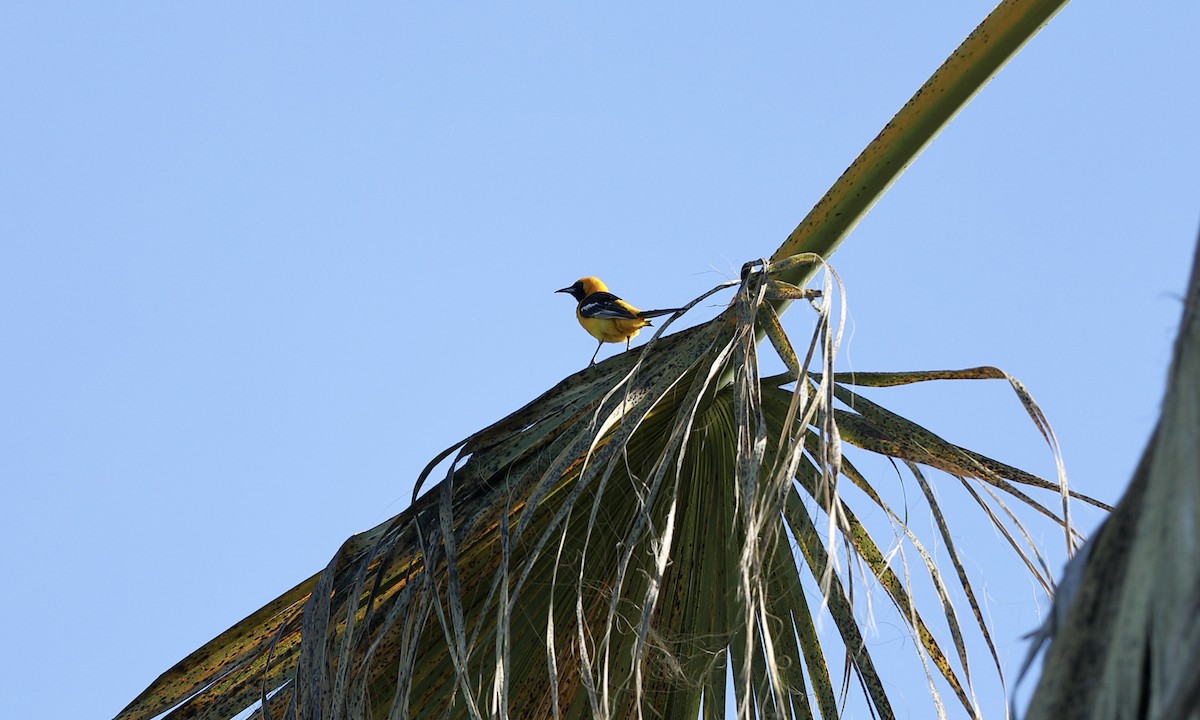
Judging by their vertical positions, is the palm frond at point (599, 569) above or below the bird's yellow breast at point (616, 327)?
below

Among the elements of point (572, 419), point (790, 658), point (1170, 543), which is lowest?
point (1170, 543)

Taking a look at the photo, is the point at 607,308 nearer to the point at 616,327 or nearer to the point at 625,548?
the point at 616,327

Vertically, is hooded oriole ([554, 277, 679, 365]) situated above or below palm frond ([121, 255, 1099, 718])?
above

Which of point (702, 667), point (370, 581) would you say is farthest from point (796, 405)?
point (370, 581)

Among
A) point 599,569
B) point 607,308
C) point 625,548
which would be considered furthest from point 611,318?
point 625,548

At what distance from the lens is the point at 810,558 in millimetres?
2857

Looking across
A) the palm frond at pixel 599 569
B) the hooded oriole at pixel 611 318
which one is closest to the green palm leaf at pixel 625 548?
the palm frond at pixel 599 569

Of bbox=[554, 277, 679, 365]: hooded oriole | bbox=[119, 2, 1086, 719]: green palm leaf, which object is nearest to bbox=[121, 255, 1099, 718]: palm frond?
bbox=[119, 2, 1086, 719]: green palm leaf

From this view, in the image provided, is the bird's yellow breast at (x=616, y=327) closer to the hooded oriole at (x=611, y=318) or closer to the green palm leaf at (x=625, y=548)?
the hooded oriole at (x=611, y=318)

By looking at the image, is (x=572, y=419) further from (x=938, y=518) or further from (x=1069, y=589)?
(x=1069, y=589)

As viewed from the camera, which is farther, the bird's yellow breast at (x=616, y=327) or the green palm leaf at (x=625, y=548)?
the bird's yellow breast at (x=616, y=327)

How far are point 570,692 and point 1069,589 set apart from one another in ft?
6.32

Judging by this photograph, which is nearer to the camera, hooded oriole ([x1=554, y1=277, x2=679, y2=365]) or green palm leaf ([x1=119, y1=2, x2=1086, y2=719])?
green palm leaf ([x1=119, y1=2, x2=1086, y2=719])

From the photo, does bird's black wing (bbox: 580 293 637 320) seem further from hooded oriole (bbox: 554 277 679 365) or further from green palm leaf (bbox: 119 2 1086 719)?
green palm leaf (bbox: 119 2 1086 719)
